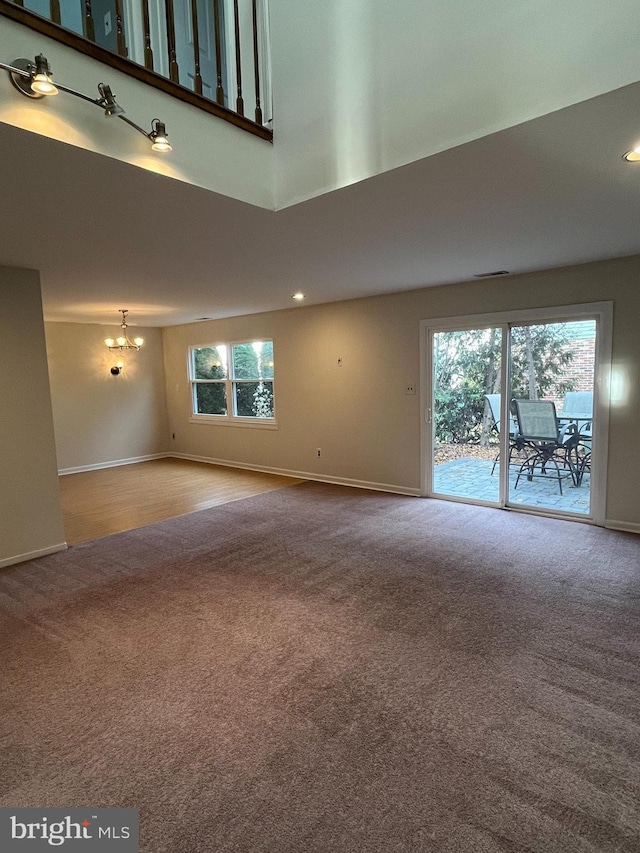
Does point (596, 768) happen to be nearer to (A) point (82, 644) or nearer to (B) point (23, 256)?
(A) point (82, 644)

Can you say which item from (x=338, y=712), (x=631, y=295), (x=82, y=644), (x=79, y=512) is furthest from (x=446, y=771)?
(x=79, y=512)

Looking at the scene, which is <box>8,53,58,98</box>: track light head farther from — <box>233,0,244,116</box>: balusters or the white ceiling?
<box>233,0,244,116</box>: balusters

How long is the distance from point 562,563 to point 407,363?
2.66 meters

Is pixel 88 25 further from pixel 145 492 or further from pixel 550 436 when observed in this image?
pixel 145 492

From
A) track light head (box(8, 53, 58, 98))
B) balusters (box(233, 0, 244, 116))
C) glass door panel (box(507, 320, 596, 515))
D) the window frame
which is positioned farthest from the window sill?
track light head (box(8, 53, 58, 98))

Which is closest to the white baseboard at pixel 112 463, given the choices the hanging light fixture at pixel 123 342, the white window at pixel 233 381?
the white window at pixel 233 381

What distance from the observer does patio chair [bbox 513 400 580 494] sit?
4.50m

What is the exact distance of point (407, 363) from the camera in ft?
17.5

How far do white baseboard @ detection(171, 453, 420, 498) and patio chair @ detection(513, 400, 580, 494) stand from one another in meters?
1.28

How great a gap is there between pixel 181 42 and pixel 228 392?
15.4ft

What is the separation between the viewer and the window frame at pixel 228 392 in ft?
22.7

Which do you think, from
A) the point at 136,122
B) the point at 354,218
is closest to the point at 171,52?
the point at 136,122

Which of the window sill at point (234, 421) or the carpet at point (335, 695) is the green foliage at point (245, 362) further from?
the carpet at point (335, 695)

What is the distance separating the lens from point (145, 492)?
5.98 metres
